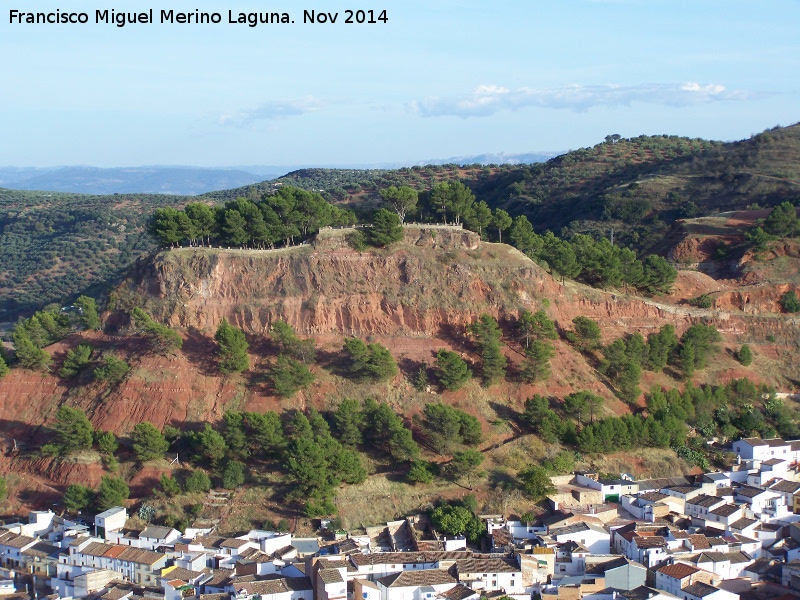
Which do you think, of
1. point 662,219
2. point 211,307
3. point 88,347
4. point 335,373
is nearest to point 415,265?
point 335,373

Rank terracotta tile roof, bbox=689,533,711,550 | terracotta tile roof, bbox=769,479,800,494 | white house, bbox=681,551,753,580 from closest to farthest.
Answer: white house, bbox=681,551,753,580 < terracotta tile roof, bbox=689,533,711,550 < terracotta tile roof, bbox=769,479,800,494

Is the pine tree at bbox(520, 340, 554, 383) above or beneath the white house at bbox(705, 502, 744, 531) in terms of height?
above

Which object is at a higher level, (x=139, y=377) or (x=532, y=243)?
(x=532, y=243)

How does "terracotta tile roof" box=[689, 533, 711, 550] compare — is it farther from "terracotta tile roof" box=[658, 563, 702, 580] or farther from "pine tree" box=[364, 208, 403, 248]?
"pine tree" box=[364, 208, 403, 248]

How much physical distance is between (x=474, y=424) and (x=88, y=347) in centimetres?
1878

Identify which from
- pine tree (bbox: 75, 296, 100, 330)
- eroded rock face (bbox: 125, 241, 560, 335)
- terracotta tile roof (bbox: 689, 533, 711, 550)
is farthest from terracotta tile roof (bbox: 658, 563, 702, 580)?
pine tree (bbox: 75, 296, 100, 330)

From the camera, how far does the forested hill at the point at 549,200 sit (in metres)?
73.8

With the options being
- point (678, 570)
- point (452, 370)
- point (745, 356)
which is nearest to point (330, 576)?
point (678, 570)

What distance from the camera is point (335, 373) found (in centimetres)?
4019

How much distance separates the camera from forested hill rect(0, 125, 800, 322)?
2906 inches

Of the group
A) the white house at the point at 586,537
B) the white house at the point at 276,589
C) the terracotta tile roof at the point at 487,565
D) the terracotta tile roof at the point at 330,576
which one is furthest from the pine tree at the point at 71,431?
the white house at the point at 586,537

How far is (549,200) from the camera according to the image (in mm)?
86375

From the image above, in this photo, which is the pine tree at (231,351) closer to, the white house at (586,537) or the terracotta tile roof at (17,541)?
the terracotta tile roof at (17,541)

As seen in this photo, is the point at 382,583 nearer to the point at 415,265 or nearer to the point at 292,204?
the point at 415,265
